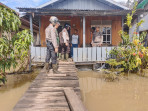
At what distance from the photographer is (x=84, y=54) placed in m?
6.79

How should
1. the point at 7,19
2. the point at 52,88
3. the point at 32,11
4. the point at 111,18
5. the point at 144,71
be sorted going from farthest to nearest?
the point at 111,18
the point at 32,11
the point at 144,71
the point at 7,19
the point at 52,88

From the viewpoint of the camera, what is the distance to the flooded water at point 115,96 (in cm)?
321

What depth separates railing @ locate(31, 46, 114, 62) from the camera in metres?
6.75

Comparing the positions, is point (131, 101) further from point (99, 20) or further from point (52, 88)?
point (99, 20)

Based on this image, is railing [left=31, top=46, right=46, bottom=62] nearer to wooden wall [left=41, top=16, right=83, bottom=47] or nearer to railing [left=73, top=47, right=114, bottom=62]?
railing [left=73, top=47, right=114, bottom=62]

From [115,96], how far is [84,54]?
333cm

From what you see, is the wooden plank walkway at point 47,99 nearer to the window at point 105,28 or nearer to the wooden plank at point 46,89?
the wooden plank at point 46,89

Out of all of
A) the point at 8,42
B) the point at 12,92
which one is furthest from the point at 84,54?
the point at 12,92

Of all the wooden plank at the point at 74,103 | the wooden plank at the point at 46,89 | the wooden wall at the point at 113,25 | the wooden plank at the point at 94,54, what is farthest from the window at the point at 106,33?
the wooden plank at the point at 74,103

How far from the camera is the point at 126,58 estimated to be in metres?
6.09

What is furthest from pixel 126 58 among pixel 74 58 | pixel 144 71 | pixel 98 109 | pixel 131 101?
pixel 98 109

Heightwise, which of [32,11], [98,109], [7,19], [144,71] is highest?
[32,11]

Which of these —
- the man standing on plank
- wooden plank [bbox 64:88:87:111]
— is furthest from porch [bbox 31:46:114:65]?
wooden plank [bbox 64:88:87:111]

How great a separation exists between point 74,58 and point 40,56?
1.82 meters
